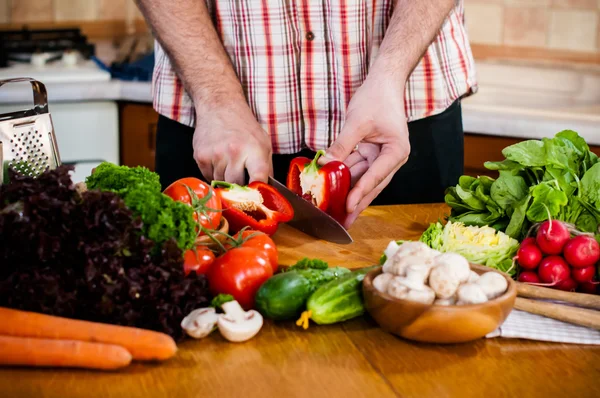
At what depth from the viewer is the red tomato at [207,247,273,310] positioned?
1178 mm

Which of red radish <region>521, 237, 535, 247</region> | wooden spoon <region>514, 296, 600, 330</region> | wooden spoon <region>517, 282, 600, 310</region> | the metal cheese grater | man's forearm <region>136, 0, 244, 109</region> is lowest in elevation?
wooden spoon <region>514, 296, 600, 330</region>

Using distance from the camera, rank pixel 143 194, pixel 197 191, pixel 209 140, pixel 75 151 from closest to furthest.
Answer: pixel 143 194, pixel 197 191, pixel 209 140, pixel 75 151

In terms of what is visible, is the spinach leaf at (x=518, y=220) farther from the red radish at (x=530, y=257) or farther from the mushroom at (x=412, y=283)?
the mushroom at (x=412, y=283)

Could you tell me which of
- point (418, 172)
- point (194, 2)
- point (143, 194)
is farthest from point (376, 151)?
point (143, 194)

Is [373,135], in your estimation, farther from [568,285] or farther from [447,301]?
[447,301]

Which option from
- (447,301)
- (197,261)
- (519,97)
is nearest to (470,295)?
(447,301)

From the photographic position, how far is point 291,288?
1130 mm

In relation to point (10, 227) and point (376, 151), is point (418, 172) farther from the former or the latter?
point (10, 227)

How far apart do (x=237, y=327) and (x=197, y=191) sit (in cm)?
44

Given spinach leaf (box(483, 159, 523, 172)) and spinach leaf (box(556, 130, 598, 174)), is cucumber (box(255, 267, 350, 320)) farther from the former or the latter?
spinach leaf (box(556, 130, 598, 174))

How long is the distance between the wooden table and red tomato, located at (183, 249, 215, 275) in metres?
0.15

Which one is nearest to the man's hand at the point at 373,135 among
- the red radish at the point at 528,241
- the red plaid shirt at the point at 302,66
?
the red plaid shirt at the point at 302,66

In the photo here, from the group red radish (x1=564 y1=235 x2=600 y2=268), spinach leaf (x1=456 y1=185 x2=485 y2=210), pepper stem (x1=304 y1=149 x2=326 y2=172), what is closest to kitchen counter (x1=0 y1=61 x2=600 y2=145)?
spinach leaf (x1=456 y1=185 x2=485 y2=210)

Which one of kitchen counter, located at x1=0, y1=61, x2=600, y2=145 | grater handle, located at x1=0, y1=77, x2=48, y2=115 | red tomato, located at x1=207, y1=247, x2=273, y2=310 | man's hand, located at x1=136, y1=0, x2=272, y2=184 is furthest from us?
→ kitchen counter, located at x1=0, y1=61, x2=600, y2=145
